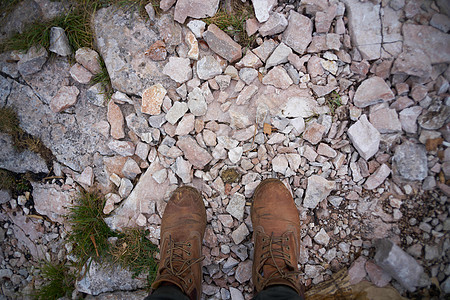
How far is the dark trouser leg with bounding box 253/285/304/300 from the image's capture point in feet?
5.24

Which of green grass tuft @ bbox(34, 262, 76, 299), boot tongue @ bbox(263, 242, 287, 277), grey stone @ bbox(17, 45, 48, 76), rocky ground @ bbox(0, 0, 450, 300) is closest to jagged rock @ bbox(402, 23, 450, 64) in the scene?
rocky ground @ bbox(0, 0, 450, 300)

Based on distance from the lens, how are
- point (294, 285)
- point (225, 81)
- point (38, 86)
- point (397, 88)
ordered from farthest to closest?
point (38, 86)
point (225, 81)
point (397, 88)
point (294, 285)

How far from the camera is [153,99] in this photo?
6.68 feet

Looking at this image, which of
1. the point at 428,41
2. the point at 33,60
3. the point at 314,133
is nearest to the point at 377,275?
the point at 314,133

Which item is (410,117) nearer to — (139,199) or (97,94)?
(139,199)

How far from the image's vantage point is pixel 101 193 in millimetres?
2174

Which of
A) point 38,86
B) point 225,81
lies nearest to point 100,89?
point 38,86

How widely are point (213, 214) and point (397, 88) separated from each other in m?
1.70

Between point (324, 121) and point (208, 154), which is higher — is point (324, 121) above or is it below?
above

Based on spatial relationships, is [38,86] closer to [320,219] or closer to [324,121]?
[324,121]

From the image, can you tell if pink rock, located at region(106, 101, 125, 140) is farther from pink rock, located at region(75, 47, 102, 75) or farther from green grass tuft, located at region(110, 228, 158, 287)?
green grass tuft, located at region(110, 228, 158, 287)

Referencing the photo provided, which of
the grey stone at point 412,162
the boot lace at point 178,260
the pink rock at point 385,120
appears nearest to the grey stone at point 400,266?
the grey stone at point 412,162

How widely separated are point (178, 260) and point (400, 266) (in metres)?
1.58

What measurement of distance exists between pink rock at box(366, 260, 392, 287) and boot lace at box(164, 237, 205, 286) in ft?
4.07
